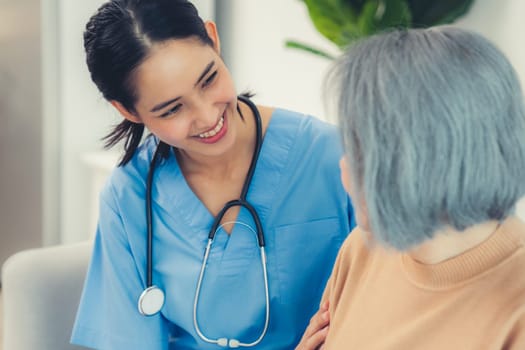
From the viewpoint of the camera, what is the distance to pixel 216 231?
3.65 ft

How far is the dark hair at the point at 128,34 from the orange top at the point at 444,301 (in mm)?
461

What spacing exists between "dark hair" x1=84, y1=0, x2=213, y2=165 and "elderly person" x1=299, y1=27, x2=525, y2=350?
36cm

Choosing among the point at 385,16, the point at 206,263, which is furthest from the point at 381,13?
the point at 206,263

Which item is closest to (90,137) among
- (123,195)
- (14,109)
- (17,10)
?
(14,109)

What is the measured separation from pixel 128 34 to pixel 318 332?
0.55 m

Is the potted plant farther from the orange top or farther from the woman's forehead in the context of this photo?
the orange top

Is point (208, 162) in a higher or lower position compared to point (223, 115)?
lower

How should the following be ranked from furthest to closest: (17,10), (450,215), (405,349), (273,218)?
1. (17,10)
2. (273,218)
3. (405,349)
4. (450,215)

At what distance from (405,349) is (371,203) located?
0.22 meters

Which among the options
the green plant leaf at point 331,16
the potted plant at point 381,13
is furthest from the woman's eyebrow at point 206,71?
the green plant leaf at point 331,16

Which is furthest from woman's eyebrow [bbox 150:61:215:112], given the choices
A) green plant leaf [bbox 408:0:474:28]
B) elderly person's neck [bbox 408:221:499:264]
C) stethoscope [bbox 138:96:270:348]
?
green plant leaf [bbox 408:0:474:28]

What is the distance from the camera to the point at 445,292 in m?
0.76

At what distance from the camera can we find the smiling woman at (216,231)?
1097 millimetres

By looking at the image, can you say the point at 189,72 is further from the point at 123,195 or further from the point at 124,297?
the point at 124,297
